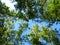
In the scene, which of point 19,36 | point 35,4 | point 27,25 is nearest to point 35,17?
point 35,4

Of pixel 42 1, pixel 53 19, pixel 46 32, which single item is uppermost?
pixel 42 1

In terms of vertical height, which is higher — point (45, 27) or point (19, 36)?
point (45, 27)

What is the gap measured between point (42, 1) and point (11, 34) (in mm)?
4464

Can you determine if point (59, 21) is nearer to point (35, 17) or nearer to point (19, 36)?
point (35, 17)

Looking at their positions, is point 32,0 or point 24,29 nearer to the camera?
point 32,0

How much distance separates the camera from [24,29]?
18.7 m

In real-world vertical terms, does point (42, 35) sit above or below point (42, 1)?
below

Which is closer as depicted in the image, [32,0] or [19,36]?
[32,0]

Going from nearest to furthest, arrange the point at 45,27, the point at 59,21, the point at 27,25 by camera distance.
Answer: the point at 59,21, the point at 45,27, the point at 27,25

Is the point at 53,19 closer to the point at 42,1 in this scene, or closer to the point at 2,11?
the point at 42,1

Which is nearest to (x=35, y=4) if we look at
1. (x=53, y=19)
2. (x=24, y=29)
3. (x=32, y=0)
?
(x=32, y=0)

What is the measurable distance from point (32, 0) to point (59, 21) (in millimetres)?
2375

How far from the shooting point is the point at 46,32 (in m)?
16.1

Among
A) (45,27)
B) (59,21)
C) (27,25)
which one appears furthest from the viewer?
(27,25)
